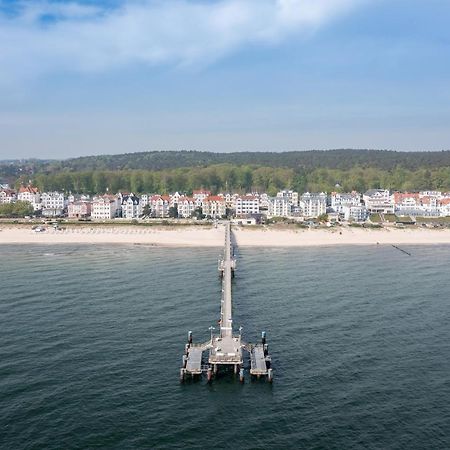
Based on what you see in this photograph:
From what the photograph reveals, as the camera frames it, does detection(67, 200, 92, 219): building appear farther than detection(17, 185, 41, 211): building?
No

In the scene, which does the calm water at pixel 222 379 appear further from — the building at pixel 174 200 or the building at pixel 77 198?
the building at pixel 77 198

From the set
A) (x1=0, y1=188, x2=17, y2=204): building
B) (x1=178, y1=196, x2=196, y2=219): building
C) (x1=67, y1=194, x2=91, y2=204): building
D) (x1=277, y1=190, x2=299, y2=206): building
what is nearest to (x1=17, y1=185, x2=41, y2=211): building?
(x1=0, y1=188, x2=17, y2=204): building

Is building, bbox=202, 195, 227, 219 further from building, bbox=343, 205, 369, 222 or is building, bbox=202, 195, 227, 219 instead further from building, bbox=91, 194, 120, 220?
building, bbox=343, 205, 369, 222

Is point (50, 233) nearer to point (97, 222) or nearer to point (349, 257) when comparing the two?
point (97, 222)

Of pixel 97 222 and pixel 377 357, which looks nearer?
pixel 377 357

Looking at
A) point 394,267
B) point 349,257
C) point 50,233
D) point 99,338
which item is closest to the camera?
point 99,338

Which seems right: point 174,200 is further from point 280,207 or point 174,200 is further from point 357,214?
point 357,214

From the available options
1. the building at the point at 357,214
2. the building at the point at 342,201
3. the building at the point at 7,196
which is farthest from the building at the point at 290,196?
the building at the point at 7,196

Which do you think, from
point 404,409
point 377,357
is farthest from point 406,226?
point 404,409
